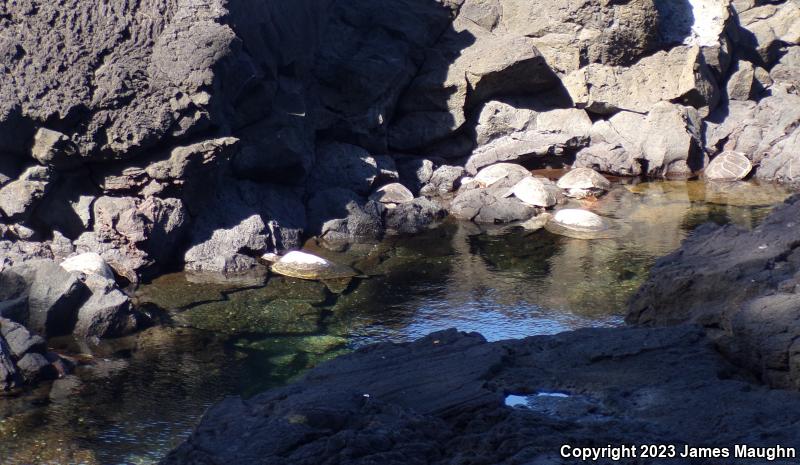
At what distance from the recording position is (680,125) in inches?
597

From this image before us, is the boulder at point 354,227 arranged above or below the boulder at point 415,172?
below

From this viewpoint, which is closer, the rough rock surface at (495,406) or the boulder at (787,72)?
the rough rock surface at (495,406)

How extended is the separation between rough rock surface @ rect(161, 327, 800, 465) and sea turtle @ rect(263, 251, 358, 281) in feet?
16.4

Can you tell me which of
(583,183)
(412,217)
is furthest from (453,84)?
(412,217)

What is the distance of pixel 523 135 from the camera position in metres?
15.3

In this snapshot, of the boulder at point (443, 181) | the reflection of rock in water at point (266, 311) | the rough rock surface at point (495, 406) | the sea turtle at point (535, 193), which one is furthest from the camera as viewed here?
the boulder at point (443, 181)

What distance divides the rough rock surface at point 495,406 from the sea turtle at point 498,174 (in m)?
9.11

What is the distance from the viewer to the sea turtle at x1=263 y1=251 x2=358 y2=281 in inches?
377

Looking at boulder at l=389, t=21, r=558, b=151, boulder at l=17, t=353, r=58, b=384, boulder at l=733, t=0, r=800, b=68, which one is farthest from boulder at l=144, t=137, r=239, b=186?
boulder at l=733, t=0, r=800, b=68

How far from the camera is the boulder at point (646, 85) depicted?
15922mm

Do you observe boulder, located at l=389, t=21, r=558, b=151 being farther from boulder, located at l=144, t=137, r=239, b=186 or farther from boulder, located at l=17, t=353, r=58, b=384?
boulder, located at l=17, t=353, r=58, b=384

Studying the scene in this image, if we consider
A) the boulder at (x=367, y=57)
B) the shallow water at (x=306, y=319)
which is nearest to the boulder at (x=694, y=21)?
the boulder at (x=367, y=57)

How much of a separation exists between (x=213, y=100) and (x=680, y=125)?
27.7ft

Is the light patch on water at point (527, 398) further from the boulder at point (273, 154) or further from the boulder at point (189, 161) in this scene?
the boulder at point (273, 154)
